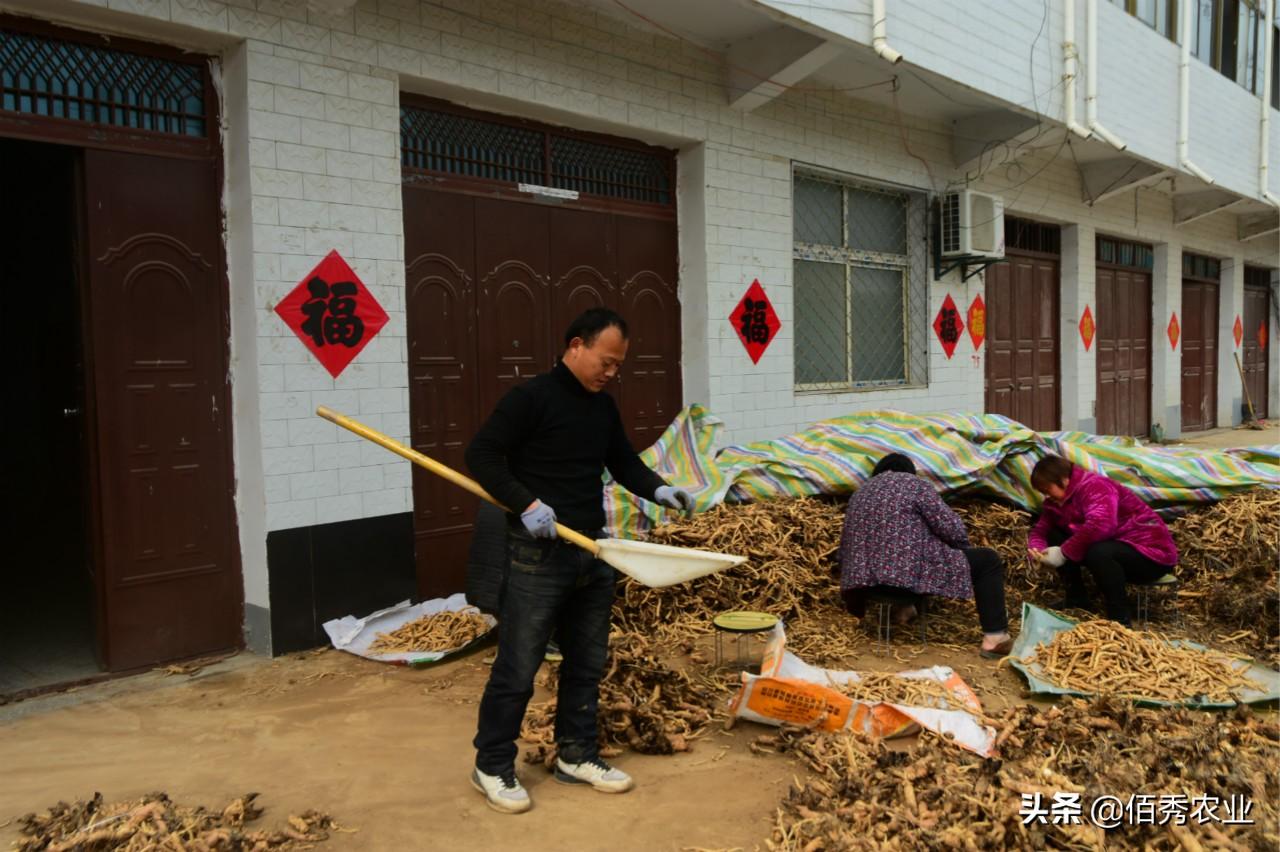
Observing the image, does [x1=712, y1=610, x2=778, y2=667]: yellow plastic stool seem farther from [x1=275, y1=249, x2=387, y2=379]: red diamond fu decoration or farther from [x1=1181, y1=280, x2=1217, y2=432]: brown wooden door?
[x1=1181, y1=280, x2=1217, y2=432]: brown wooden door

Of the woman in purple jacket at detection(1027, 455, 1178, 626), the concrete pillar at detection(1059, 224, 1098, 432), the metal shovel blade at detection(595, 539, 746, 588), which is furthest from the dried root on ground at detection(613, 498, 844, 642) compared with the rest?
the concrete pillar at detection(1059, 224, 1098, 432)

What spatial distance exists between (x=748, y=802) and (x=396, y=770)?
56.0 inches

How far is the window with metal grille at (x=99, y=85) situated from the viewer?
14.8 ft

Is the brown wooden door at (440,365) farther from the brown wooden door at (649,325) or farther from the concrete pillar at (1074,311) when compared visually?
the concrete pillar at (1074,311)

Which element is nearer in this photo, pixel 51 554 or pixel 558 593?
pixel 558 593

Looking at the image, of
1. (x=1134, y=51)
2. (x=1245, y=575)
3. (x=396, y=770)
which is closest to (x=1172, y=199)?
(x=1134, y=51)

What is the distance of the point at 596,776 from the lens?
3.49 meters

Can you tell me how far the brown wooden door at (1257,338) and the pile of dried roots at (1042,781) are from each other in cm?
1687

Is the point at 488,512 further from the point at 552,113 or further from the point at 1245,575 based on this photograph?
the point at 1245,575

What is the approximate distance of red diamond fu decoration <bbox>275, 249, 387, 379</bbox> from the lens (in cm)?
519

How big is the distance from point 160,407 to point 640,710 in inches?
122

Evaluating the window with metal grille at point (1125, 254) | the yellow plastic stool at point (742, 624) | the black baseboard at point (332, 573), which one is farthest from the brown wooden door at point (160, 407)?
the window with metal grille at point (1125, 254)

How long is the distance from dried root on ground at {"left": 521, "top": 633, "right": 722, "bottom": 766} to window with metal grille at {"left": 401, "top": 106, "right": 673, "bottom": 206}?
3.47m

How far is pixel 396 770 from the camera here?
3.71m
